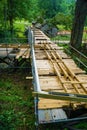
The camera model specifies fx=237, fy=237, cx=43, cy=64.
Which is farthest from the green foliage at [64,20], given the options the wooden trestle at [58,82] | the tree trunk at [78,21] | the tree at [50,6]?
the wooden trestle at [58,82]

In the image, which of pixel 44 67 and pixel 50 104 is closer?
pixel 50 104

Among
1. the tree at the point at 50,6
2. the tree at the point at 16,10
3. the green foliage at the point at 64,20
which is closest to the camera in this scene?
the tree at the point at 16,10

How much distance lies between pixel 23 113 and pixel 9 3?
21.7 meters

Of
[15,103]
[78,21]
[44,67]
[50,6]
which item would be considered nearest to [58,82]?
[44,67]

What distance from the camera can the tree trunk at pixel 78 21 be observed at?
16.7 m

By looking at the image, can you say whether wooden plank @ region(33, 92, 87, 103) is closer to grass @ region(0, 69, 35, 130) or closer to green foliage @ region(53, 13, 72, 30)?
grass @ region(0, 69, 35, 130)

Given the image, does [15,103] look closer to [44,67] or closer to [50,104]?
[44,67]

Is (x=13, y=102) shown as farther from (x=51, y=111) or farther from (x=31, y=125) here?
(x=51, y=111)

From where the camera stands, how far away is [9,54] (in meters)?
15.0

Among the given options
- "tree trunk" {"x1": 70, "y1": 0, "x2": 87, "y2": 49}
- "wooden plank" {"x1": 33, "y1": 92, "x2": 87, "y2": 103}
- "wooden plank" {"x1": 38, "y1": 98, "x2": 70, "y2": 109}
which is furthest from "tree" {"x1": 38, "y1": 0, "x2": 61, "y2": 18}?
"wooden plank" {"x1": 33, "y1": 92, "x2": 87, "y2": 103}

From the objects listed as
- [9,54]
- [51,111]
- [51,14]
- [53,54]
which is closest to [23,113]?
[51,111]

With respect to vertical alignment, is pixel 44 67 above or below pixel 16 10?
below

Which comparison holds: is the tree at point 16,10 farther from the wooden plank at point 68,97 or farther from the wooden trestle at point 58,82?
the wooden plank at point 68,97

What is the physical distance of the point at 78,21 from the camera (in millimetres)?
17047
